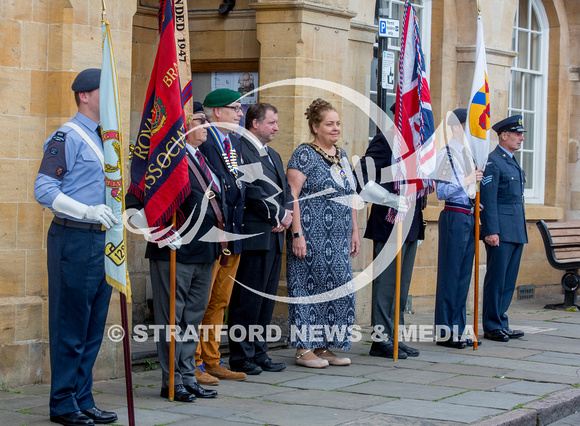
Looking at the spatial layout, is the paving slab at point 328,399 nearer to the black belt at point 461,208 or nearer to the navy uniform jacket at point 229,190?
the navy uniform jacket at point 229,190

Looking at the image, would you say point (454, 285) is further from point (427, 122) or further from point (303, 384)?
point (303, 384)

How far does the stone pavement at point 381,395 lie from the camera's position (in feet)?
17.7

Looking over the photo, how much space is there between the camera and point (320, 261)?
717 cm

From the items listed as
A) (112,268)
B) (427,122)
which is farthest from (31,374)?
(427,122)

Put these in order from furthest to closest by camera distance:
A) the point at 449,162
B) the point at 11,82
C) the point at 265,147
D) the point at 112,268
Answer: the point at 449,162 < the point at 265,147 < the point at 11,82 < the point at 112,268

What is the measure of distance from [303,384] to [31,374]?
1933mm

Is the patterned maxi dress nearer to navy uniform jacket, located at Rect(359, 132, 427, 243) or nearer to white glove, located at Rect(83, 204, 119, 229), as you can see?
navy uniform jacket, located at Rect(359, 132, 427, 243)

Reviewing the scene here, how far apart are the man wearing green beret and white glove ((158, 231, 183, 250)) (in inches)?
24.5

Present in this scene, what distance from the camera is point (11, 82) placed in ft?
20.3

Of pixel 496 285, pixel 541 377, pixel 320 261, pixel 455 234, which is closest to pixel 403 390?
pixel 541 377

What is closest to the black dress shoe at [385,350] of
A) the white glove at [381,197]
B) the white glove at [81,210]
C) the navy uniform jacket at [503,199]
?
the white glove at [381,197]

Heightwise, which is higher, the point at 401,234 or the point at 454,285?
the point at 401,234

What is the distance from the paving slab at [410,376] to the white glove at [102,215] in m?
2.72

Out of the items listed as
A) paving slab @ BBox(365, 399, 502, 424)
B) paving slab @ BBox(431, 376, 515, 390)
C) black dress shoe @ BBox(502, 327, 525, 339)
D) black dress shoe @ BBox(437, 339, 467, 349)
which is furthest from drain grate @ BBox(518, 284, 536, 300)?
paving slab @ BBox(365, 399, 502, 424)
